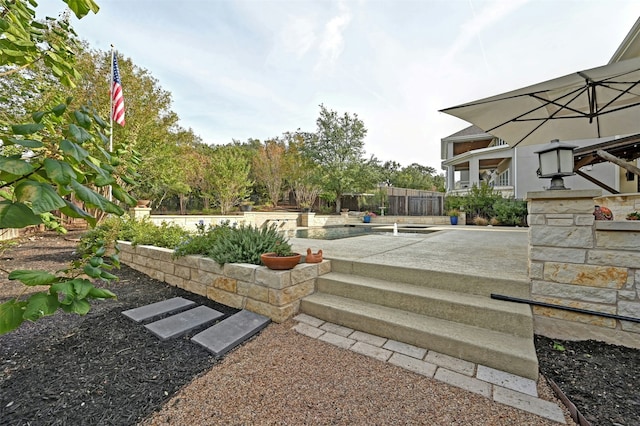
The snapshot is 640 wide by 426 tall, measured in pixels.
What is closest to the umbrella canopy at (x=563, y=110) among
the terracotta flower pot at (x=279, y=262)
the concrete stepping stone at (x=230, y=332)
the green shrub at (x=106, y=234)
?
the terracotta flower pot at (x=279, y=262)

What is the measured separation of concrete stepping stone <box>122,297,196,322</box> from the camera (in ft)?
9.21

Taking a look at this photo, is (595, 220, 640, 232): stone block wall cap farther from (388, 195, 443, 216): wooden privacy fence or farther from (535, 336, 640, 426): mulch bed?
(388, 195, 443, 216): wooden privacy fence

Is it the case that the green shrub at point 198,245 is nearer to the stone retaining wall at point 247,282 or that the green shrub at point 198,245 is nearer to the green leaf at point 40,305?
the stone retaining wall at point 247,282

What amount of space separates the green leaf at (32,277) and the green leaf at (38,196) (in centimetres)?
24

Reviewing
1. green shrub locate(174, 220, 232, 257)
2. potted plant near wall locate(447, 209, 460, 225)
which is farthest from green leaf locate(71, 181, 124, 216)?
potted plant near wall locate(447, 209, 460, 225)

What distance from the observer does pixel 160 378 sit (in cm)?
194

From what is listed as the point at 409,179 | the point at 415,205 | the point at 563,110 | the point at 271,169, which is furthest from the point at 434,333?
the point at 409,179

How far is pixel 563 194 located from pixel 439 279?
4.57 ft

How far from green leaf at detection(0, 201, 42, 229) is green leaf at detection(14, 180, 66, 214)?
0.11ft

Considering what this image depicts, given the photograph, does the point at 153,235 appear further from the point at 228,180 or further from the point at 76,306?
the point at 228,180

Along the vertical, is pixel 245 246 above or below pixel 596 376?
above

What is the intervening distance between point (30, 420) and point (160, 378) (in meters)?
0.65

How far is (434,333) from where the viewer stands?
231 centimetres

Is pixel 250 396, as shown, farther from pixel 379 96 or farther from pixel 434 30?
pixel 379 96
